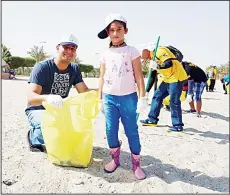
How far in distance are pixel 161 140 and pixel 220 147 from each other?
2.69 feet

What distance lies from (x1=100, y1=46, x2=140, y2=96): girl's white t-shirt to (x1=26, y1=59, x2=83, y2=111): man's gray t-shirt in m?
0.60

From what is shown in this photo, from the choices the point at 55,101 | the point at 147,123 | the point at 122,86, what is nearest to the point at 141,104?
the point at 122,86

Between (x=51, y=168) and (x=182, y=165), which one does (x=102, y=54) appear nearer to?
(x=51, y=168)

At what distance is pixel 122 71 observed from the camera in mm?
2828

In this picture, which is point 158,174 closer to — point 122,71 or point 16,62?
point 122,71

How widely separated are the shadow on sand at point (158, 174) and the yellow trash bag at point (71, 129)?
0.13 meters

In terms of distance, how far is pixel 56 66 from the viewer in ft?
10.4

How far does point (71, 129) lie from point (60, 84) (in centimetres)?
65

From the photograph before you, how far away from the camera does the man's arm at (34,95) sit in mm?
2842

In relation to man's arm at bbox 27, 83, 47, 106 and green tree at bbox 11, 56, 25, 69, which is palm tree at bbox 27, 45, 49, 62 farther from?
man's arm at bbox 27, 83, 47, 106

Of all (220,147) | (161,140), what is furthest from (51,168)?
(220,147)

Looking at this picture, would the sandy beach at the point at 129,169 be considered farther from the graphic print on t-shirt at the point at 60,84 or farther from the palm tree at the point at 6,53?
the palm tree at the point at 6,53

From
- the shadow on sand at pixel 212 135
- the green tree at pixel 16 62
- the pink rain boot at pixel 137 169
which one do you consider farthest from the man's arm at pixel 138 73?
the green tree at pixel 16 62

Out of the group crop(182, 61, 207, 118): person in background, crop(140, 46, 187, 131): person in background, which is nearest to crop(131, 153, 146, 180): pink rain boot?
crop(140, 46, 187, 131): person in background
